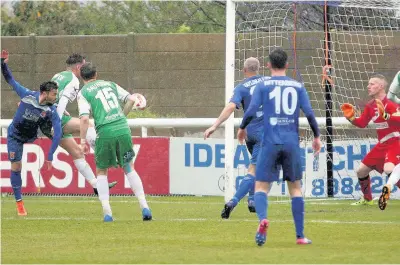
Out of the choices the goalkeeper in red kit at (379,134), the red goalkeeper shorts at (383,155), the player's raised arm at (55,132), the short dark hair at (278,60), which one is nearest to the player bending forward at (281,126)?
the short dark hair at (278,60)

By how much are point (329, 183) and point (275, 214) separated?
3.94 m

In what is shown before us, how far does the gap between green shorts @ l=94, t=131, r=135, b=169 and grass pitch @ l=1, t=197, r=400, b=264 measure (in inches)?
28.2

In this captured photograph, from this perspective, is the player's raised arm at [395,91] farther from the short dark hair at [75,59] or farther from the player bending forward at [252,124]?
the short dark hair at [75,59]

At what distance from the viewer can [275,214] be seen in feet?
52.5

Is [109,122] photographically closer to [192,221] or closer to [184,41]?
[192,221]

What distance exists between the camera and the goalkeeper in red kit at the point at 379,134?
671 inches

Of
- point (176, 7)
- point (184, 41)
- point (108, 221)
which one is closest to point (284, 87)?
point (108, 221)

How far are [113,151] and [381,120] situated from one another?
4.46 meters

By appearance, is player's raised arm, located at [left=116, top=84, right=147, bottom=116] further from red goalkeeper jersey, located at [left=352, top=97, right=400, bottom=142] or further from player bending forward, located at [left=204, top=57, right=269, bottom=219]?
red goalkeeper jersey, located at [left=352, top=97, right=400, bottom=142]

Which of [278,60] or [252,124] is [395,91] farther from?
[278,60]

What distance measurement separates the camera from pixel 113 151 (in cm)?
1462

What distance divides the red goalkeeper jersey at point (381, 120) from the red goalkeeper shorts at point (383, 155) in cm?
10

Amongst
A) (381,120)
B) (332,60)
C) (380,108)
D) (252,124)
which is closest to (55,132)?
(252,124)

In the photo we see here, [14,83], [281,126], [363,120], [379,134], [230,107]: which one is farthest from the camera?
[379,134]
